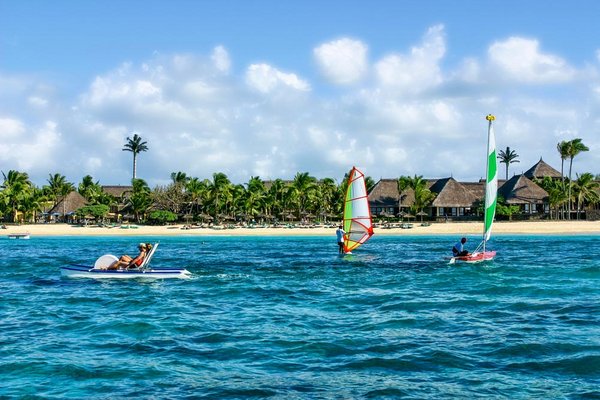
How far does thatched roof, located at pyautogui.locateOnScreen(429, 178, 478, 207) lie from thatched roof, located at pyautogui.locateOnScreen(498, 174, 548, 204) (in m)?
4.94

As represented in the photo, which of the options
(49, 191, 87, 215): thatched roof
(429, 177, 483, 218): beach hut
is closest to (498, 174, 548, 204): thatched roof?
(429, 177, 483, 218): beach hut

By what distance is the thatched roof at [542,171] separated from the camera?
101m

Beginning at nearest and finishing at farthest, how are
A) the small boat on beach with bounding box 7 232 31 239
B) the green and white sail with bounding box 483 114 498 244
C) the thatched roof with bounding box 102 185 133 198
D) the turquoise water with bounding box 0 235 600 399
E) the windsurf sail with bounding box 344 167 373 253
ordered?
the turquoise water with bounding box 0 235 600 399 < the green and white sail with bounding box 483 114 498 244 < the windsurf sail with bounding box 344 167 373 253 < the small boat on beach with bounding box 7 232 31 239 < the thatched roof with bounding box 102 185 133 198

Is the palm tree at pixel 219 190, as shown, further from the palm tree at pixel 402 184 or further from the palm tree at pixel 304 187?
the palm tree at pixel 402 184

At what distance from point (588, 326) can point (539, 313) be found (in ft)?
6.49

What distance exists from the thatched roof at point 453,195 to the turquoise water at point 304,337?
63.1 meters

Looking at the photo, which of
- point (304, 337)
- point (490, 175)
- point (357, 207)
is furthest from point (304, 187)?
point (304, 337)

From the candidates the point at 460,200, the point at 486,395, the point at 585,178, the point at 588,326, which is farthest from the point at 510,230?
the point at 486,395

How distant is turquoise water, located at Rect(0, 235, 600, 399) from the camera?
10.3 meters

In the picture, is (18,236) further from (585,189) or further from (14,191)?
(585,189)

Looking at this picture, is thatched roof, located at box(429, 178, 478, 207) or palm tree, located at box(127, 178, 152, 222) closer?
palm tree, located at box(127, 178, 152, 222)

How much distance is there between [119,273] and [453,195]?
72.0m

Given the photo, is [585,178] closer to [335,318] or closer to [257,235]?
[257,235]

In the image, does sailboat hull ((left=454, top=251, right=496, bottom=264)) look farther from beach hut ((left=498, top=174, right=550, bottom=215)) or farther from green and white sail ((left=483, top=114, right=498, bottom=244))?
beach hut ((left=498, top=174, right=550, bottom=215))
